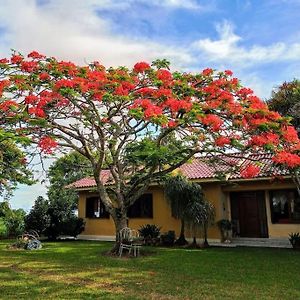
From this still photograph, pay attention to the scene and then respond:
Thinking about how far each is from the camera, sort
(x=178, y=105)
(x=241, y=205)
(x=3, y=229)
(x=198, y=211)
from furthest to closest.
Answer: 1. (x=3, y=229)
2. (x=241, y=205)
3. (x=198, y=211)
4. (x=178, y=105)

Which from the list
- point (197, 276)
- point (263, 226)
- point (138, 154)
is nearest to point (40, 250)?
point (138, 154)

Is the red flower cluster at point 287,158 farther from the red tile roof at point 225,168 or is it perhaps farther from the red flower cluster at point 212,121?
the red tile roof at point 225,168

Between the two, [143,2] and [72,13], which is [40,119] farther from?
[143,2]

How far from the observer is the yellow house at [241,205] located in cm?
1781

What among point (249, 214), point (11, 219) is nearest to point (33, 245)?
point (11, 219)

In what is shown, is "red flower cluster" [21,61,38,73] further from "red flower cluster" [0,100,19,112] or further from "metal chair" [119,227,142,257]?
"metal chair" [119,227,142,257]

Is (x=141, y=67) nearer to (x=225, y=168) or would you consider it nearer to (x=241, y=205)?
(x=225, y=168)

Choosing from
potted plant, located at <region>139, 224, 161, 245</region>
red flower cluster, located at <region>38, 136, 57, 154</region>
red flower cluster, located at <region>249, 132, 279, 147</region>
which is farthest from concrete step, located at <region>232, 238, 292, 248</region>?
red flower cluster, located at <region>38, 136, 57, 154</region>

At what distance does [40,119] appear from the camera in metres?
10.8

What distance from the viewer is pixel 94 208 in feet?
77.1

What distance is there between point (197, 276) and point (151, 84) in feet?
22.1

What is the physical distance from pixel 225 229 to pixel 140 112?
32.2 feet

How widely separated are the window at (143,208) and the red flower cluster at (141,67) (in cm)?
979

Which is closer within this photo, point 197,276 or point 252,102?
point 197,276
